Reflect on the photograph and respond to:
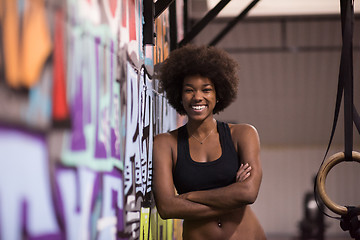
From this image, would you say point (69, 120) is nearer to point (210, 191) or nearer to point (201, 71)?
point (210, 191)

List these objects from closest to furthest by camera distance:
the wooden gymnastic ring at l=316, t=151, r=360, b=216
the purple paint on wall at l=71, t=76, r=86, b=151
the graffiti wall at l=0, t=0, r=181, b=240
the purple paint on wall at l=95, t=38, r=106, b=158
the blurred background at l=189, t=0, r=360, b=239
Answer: the graffiti wall at l=0, t=0, r=181, b=240, the purple paint on wall at l=71, t=76, r=86, b=151, the purple paint on wall at l=95, t=38, r=106, b=158, the wooden gymnastic ring at l=316, t=151, r=360, b=216, the blurred background at l=189, t=0, r=360, b=239

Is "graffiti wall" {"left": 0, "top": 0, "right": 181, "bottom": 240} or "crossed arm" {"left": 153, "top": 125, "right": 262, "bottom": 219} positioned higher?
"graffiti wall" {"left": 0, "top": 0, "right": 181, "bottom": 240}

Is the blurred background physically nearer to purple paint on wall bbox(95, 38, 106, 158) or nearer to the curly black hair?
the curly black hair

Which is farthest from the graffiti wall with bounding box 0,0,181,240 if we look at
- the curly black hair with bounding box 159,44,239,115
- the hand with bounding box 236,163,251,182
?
the hand with bounding box 236,163,251,182

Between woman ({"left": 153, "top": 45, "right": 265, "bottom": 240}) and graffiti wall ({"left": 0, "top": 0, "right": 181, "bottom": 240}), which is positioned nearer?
graffiti wall ({"left": 0, "top": 0, "right": 181, "bottom": 240})

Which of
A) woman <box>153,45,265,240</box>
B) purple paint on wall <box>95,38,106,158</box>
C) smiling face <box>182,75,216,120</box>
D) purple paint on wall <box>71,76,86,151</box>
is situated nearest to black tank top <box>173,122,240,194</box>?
woman <box>153,45,265,240</box>

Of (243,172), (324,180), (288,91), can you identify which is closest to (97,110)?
(243,172)

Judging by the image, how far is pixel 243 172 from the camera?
3088mm

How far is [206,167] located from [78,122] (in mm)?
1386

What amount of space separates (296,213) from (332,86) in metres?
4.51

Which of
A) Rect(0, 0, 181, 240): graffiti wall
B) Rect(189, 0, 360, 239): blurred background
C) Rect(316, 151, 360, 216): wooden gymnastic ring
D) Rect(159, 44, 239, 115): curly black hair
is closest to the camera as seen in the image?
Rect(0, 0, 181, 240): graffiti wall

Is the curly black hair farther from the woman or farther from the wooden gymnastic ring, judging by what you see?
the wooden gymnastic ring

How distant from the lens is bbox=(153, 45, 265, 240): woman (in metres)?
3.03

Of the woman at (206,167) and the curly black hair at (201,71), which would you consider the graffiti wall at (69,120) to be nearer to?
the woman at (206,167)
